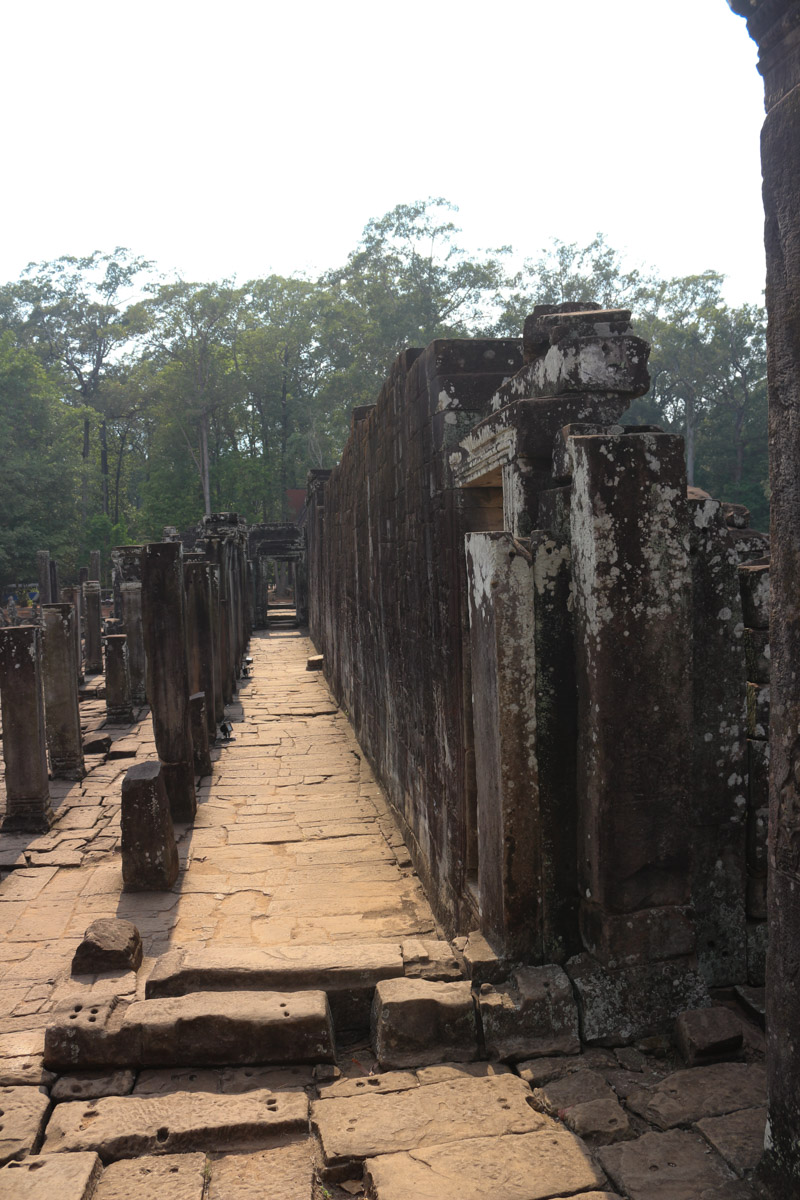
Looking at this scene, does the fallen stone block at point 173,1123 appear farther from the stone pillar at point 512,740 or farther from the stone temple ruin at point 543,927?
the stone pillar at point 512,740

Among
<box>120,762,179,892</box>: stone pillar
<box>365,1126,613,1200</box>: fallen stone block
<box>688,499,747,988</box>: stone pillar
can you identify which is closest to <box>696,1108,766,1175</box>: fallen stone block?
<box>365,1126,613,1200</box>: fallen stone block

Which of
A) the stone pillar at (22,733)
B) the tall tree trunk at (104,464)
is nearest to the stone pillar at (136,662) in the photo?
the stone pillar at (22,733)

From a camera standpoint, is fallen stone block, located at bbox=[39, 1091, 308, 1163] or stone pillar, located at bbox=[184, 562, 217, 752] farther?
stone pillar, located at bbox=[184, 562, 217, 752]

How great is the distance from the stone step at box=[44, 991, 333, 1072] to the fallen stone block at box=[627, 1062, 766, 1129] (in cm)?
119

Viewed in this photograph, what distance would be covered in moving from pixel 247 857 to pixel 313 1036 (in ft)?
10.4

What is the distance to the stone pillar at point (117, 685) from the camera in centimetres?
1118

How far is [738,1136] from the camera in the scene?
2.49 meters

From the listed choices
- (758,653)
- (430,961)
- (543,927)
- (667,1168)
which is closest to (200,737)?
(430,961)

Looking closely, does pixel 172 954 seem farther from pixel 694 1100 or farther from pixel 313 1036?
pixel 694 1100

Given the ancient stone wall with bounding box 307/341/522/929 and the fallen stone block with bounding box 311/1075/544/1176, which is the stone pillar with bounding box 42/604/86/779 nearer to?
the ancient stone wall with bounding box 307/341/522/929

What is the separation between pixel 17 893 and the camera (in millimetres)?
5688

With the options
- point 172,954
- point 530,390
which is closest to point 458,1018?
point 172,954

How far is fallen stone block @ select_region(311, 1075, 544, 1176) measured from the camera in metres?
2.67

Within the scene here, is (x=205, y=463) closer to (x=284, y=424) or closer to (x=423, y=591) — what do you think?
(x=284, y=424)
